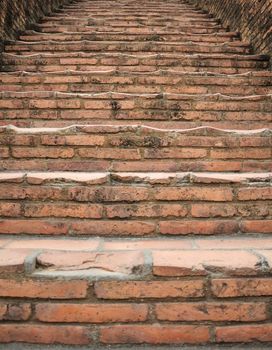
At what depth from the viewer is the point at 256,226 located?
5.16ft

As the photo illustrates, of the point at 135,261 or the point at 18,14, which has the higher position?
the point at 18,14

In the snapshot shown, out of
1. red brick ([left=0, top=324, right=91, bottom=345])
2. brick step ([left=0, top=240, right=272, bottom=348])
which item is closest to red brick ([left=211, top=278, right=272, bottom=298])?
brick step ([left=0, top=240, right=272, bottom=348])

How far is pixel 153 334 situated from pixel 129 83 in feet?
7.54

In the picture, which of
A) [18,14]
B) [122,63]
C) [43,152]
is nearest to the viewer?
[43,152]

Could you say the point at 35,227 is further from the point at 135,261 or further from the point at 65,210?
the point at 135,261

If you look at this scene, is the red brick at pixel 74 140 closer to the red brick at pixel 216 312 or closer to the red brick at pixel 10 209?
the red brick at pixel 10 209

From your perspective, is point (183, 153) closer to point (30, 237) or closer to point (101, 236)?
point (101, 236)

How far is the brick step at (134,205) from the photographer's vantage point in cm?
157

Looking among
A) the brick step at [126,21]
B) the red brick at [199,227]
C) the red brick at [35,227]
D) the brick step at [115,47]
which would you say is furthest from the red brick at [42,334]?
the brick step at [126,21]

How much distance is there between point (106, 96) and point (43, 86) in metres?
0.74

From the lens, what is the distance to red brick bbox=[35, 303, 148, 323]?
3.88 ft

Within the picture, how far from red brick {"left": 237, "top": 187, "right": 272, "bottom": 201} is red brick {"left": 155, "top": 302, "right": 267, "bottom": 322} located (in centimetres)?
57

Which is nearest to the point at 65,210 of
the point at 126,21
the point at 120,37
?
the point at 120,37

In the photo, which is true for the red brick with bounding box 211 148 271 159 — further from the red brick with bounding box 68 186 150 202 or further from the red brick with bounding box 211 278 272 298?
the red brick with bounding box 211 278 272 298
